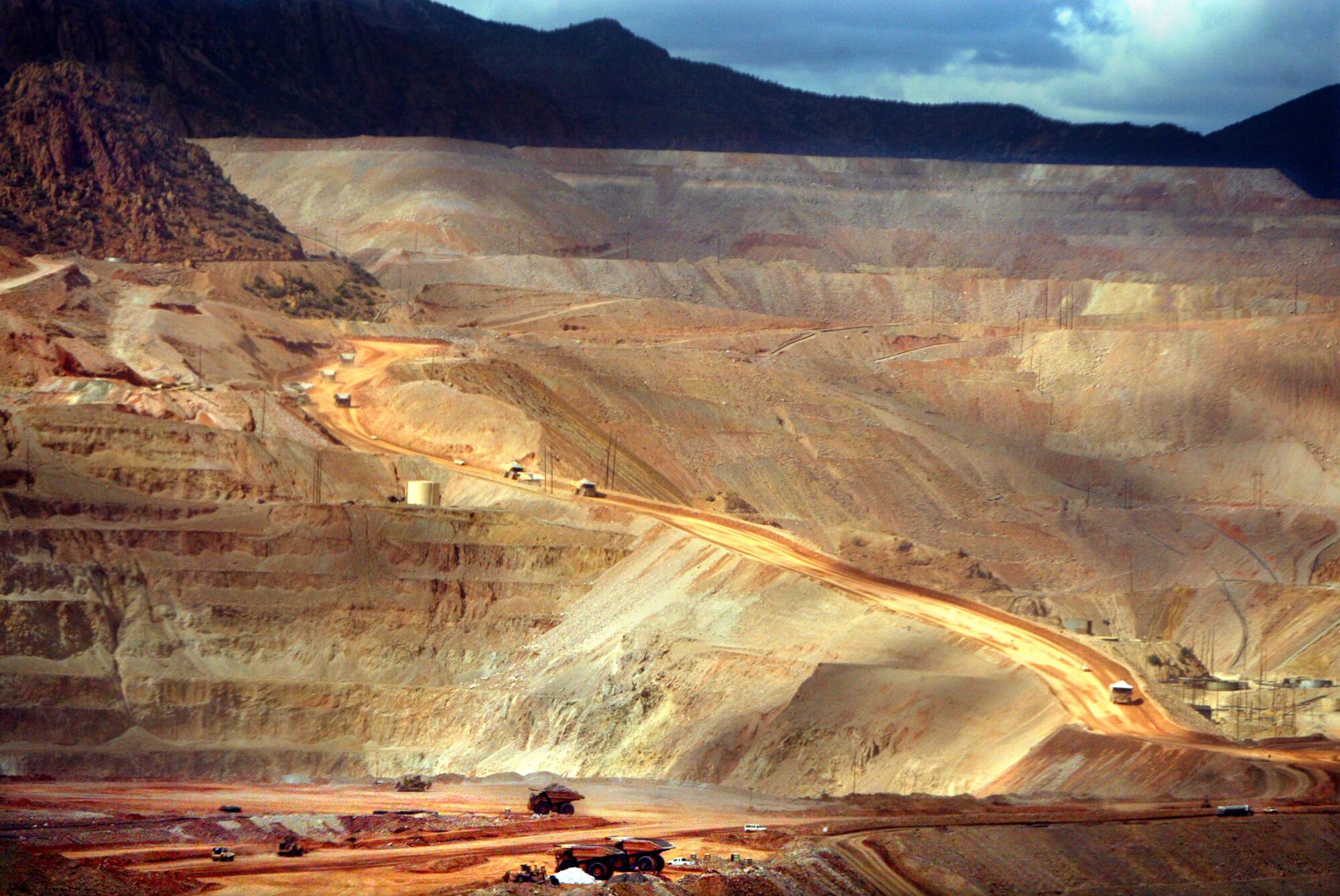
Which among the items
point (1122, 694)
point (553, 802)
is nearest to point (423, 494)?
point (1122, 694)

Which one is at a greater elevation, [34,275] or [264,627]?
[34,275]

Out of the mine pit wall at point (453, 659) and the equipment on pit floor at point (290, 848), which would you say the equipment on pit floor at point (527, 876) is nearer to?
the equipment on pit floor at point (290, 848)

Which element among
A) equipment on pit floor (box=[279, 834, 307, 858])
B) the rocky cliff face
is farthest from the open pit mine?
the rocky cliff face

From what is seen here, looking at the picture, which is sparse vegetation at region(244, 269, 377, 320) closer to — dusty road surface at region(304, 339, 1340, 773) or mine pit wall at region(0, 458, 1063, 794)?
dusty road surface at region(304, 339, 1340, 773)

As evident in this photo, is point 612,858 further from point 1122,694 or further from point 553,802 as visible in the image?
point 1122,694

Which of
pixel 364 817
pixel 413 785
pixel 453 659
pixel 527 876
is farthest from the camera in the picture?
pixel 453 659

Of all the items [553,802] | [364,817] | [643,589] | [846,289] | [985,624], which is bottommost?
[846,289]

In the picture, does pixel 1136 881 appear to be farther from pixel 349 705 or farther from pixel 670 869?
pixel 349 705
